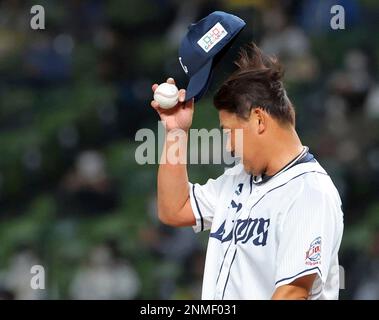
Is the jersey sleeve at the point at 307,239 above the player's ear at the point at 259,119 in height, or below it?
below

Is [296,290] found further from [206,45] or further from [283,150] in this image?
[206,45]

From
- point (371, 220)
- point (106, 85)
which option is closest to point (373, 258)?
point (371, 220)

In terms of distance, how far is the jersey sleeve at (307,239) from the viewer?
95.1 inches

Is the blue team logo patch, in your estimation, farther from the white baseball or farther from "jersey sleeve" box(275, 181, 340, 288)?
the white baseball

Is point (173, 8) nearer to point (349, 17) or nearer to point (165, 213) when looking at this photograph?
point (349, 17)

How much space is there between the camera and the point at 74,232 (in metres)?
5.59

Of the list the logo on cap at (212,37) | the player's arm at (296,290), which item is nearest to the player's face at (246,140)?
the logo on cap at (212,37)

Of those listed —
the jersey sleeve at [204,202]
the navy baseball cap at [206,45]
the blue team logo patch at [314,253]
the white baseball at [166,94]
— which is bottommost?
the blue team logo patch at [314,253]

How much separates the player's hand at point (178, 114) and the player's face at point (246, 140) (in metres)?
0.18

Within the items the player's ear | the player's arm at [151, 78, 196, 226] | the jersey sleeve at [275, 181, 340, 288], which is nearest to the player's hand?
the player's arm at [151, 78, 196, 226]

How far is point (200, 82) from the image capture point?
271 centimetres

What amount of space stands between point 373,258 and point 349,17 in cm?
155

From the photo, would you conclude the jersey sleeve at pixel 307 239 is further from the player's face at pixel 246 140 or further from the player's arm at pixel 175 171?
the player's arm at pixel 175 171

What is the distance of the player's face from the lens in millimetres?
2586
